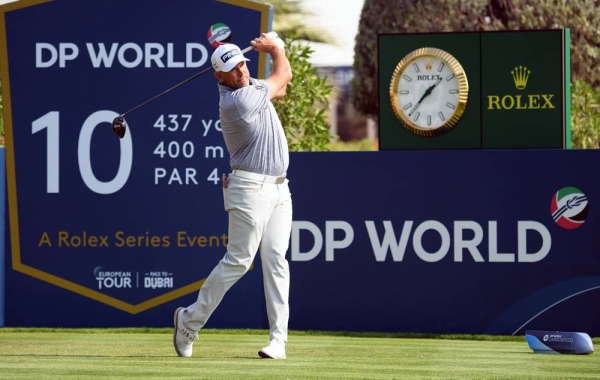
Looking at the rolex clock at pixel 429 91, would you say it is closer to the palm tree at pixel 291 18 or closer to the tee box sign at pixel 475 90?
the tee box sign at pixel 475 90

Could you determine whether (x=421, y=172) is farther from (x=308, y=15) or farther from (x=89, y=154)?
(x=308, y=15)

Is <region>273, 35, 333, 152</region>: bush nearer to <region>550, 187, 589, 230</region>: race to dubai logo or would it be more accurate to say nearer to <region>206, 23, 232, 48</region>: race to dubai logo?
<region>206, 23, 232, 48</region>: race to dubai logo

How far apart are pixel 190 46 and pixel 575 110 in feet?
25.9

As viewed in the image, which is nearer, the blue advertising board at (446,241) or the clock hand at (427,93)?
the blue advertising board at (446,241)

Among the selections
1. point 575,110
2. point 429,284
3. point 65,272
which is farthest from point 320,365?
point 575,110

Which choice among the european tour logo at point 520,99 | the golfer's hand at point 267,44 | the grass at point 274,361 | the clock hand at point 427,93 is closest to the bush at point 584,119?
the clock hand at point 427,93

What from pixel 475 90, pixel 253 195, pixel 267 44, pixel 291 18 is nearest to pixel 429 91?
pixel 475 90

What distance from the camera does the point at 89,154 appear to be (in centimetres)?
971

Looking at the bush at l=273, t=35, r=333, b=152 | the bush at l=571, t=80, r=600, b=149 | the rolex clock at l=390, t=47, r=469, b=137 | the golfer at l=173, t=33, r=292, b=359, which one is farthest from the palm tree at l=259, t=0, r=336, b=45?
the golfer at l=173, t=33, r=292, b=359

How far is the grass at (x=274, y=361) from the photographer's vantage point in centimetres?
681

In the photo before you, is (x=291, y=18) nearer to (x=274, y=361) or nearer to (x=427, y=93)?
(x=427, y=93)

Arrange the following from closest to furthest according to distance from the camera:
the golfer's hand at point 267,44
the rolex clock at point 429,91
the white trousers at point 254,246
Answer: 1. the white trousers at point 254,246
2. the golfer's hand at point 267,44
3. the rolex clock at point 429,91

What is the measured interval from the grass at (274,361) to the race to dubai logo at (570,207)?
85 centimetres

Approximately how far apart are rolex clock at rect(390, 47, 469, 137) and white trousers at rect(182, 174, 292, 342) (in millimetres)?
2637
